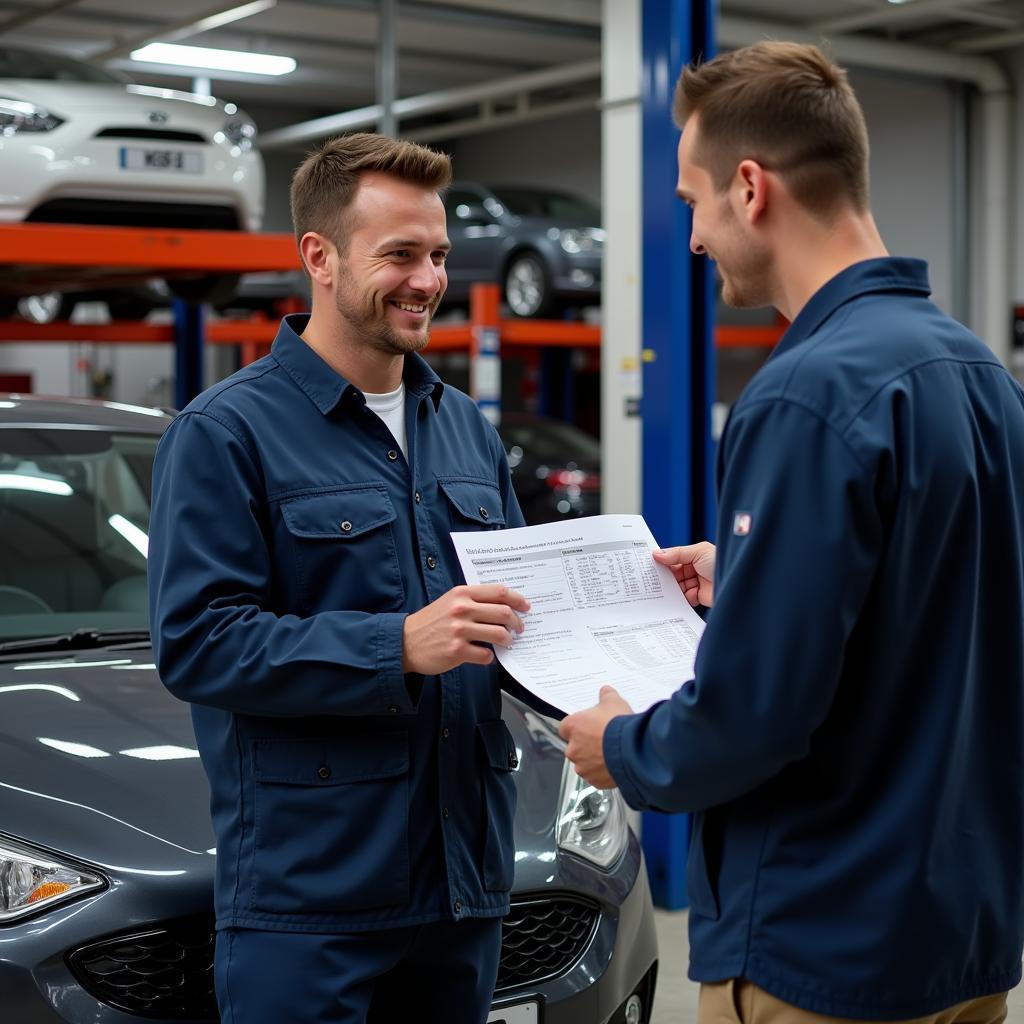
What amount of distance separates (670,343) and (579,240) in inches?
310

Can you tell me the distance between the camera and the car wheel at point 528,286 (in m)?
12.6

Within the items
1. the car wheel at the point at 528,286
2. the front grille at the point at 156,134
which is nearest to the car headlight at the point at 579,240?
the car wheel at the point at 528,286

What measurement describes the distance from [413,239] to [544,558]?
493 millimetres

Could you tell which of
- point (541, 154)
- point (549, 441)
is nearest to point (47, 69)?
point (549, 441)

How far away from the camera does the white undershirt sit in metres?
2.13

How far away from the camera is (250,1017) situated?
1.88 m

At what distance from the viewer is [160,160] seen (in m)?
6.14

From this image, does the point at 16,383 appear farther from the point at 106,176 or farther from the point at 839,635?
the point at 839,635

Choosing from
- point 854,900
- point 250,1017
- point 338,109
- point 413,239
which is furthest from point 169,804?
point 338,109

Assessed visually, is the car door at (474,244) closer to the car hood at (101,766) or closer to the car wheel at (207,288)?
the car wheel at (207,288)

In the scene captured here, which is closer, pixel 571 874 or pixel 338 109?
pixel 571 874

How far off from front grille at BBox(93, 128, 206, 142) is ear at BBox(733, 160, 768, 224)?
5053mm

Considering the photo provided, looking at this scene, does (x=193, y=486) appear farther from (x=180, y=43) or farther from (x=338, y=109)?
(x=338, y=109)

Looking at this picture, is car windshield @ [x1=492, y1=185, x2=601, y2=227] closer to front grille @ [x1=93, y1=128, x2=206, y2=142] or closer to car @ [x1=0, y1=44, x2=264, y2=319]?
car @ [x1=0, y1=44, x2=264, y2=319]
